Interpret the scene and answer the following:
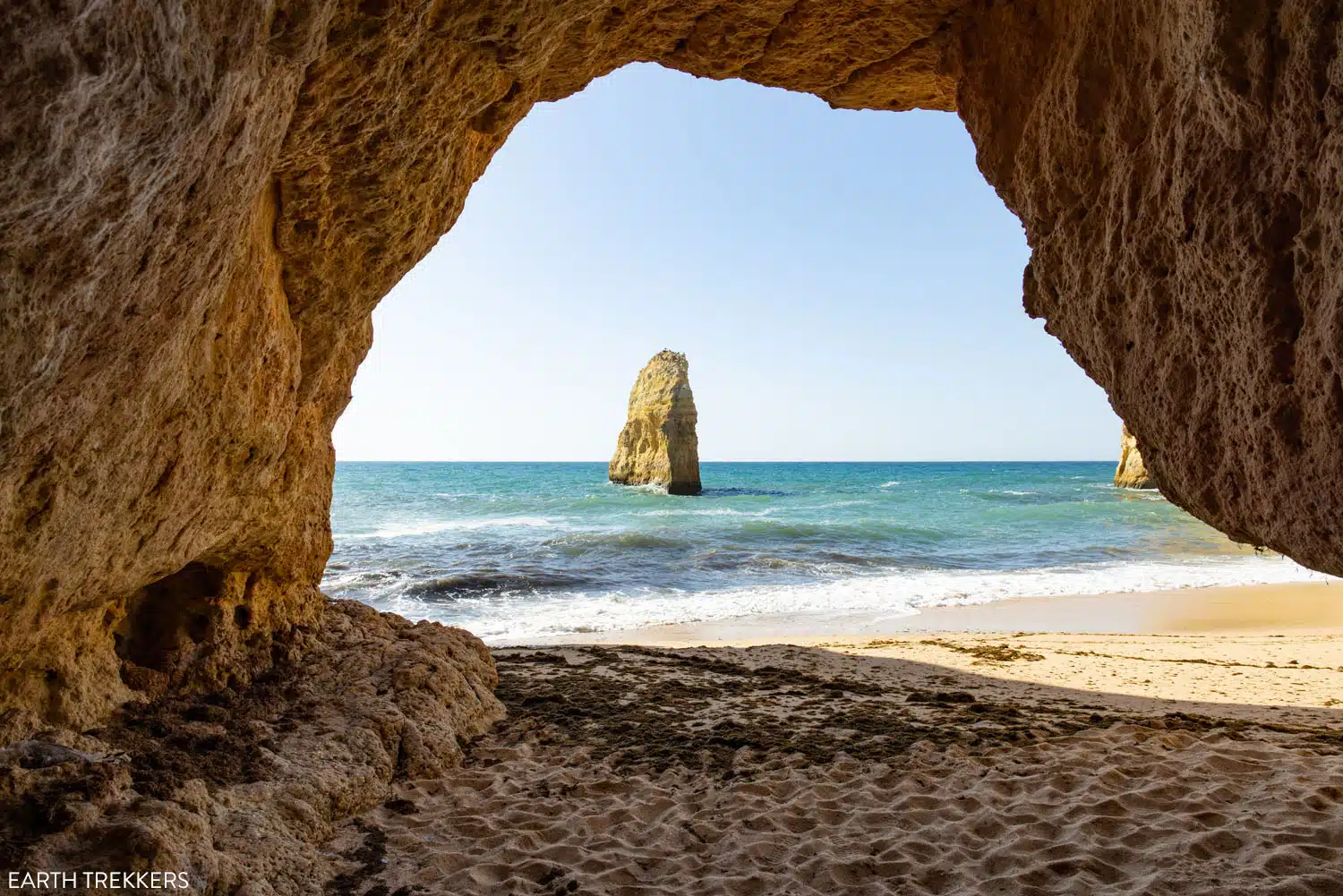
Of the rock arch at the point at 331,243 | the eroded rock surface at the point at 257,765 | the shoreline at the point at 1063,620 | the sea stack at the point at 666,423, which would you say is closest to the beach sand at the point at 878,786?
the eroded rock surface at the point at 257,765

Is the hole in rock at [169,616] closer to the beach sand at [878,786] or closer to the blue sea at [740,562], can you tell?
the beach sand at [878,786]

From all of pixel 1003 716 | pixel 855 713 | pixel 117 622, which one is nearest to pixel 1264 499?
pixel 1003 716

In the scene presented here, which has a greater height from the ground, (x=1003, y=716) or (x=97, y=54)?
(x=97, y=54)

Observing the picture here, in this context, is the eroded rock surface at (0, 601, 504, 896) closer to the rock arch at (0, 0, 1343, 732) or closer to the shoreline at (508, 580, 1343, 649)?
the rock arch at (0, 0, 1343, 732)

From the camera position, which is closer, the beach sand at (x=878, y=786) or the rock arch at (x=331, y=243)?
the rock arch at (x=331, y=243)

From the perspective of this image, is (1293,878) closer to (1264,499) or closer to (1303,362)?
(1264,499)

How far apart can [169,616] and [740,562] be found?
1222 cm

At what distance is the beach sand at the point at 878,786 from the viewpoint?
3.07 m

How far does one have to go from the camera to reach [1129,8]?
12.9 ft

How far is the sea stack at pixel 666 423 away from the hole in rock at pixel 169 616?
32.7 m

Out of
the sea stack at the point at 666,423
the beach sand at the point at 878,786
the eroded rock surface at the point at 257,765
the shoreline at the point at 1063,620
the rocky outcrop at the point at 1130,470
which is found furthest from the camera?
the rocky outcrop at the point at 1130,470

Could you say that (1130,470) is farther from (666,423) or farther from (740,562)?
(740,562)

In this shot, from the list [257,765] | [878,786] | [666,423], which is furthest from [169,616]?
[666,423]

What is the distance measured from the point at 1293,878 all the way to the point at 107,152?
182 inches
